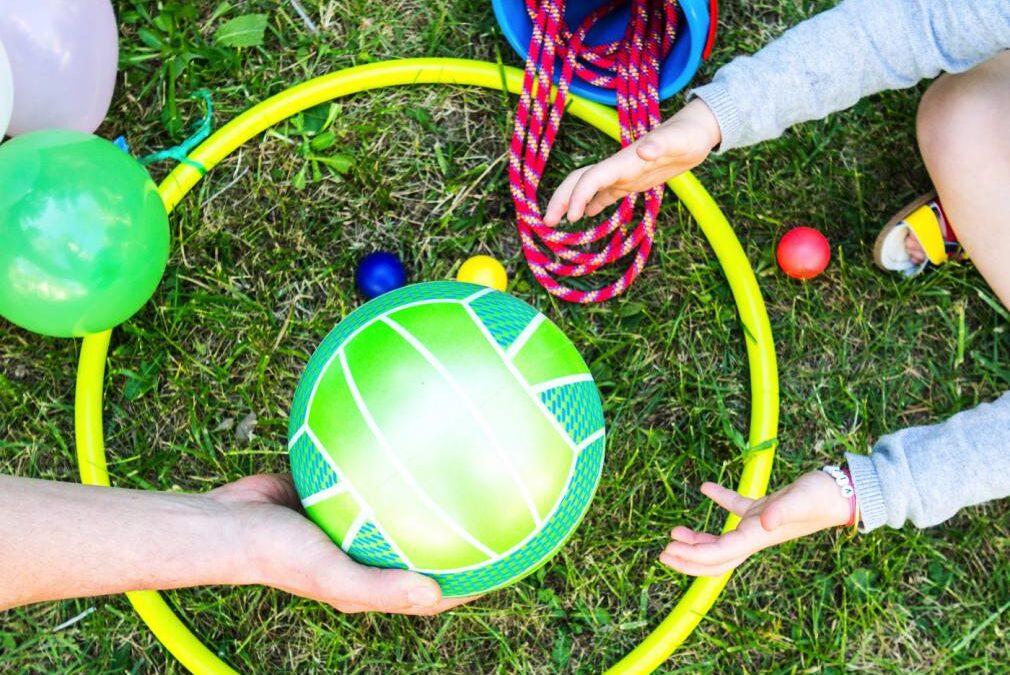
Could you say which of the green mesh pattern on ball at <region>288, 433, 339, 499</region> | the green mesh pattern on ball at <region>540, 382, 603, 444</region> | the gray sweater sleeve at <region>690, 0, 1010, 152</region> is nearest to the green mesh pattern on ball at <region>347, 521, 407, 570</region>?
the green mesh pattern on ball at <region>288, 433, 339, 499</region>

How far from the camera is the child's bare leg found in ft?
7.23

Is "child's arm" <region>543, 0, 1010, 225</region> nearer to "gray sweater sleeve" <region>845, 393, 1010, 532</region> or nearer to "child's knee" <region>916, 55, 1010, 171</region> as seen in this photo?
"child's knee" <region>916, 55, 1010, 171</region>

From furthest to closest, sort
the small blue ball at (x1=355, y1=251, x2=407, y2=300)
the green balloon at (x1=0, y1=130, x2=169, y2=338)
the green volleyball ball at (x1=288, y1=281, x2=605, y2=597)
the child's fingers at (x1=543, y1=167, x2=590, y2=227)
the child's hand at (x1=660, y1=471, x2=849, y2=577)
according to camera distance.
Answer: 1. the small blue ball at (x1=355, y1=251, x2=407, y2=300)
2. the child's fingers at (x1=543, y1=167, x2=590, y2=227)
3. the green balloon at (x1=0, y1=130, x2=169, y2=338)
4. the child's hand at (x1=660, y1=471, x2=849, y2=577)
5. the green volleyball ball at (x1=288, y1=281, x2=605, y2=597)

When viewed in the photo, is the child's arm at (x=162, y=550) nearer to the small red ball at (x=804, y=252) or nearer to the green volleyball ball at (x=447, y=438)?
the green volleyball ball at (x=447, y=438)

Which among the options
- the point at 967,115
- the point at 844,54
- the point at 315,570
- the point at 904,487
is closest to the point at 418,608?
the point at 315,570

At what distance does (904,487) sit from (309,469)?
117cm

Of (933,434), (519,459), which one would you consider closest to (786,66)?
(933,434)

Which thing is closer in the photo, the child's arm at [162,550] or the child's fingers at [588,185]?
the child's arm at [162,550]

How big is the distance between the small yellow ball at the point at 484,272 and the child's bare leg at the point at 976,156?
42.9 inches

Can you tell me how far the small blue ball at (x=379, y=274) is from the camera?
7.76ft

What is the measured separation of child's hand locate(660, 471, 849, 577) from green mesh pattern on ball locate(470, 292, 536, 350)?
54 centimetres

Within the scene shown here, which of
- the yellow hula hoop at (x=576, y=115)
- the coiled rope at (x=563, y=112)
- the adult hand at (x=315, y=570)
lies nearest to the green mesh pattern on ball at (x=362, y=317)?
the adult hand at (x=315, y=570)

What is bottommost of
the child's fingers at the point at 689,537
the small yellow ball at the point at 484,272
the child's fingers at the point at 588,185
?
the child's fingers at the point at 689,537

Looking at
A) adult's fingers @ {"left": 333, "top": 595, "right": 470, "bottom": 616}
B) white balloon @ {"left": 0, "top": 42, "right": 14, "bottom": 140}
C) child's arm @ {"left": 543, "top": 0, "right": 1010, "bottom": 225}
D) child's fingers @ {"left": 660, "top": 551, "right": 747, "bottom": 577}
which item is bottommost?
adult's fingers @ {"left": 333, "top": 595, "right": 470, "bottom": 616}
